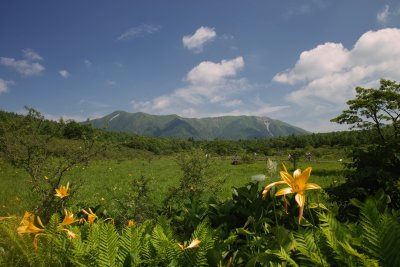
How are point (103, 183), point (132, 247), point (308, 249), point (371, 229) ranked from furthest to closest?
point (103, 183) → point (132, 247) → point (308, 249) → point (371, 229)

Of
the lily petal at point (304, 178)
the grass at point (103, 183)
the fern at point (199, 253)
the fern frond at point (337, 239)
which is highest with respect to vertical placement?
the lily petal at point (304, 178)

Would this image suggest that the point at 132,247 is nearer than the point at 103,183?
Yes

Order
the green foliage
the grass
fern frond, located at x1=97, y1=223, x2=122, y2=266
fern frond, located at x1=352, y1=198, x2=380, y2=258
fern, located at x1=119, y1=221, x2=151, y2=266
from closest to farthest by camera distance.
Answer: fern frond, located at x1=352, y1=198, x2=380, y2=258
fern frond, located at x1=97, y1=223, x2=122, y2=266
fern, located at x1=119, y1=221, x2=151, y2=266
the green foliage
the grass

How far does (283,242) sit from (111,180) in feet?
61.1

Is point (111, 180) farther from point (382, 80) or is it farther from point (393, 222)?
point (382, 80)

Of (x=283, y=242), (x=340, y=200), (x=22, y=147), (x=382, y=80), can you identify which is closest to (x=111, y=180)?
(x=22, y=147)

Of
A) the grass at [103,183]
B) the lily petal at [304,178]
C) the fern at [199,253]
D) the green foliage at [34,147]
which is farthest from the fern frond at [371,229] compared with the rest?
the green foliage at [34,147]

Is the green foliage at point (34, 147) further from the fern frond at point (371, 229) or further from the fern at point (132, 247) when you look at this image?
the fern frond at point (371, 229)

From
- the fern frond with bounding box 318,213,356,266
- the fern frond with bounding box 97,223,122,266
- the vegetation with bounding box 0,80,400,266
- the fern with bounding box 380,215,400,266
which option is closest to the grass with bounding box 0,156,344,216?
the vegetation with bounding box 0,80,400,266

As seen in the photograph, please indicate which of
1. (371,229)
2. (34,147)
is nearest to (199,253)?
(371,229)

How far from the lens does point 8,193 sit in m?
12.1

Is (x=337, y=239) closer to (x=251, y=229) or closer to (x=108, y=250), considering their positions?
(x=251, y=229)

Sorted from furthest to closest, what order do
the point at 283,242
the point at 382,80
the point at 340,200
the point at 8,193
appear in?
the point at 382,80
the point at 8,193
the point at 340,200
the point at 283,242

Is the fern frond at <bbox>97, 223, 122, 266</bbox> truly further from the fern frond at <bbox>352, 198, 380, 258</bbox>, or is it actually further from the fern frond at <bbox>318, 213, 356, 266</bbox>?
the fern frond at <bbox>352, 198, 380, 258</bbox>
